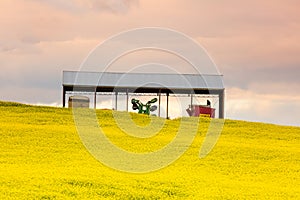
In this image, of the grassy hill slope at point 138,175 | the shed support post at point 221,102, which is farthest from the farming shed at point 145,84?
the grassy hill slope at point 138,175

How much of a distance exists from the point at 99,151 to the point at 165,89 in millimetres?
22996

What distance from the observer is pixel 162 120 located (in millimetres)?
45562

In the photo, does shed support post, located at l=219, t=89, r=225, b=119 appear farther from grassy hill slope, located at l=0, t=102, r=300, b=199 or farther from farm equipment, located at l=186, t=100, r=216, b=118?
grassy hill slope, located at l=0, t=102, r=300, b=199

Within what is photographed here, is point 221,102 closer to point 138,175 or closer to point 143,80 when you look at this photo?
point 143,80

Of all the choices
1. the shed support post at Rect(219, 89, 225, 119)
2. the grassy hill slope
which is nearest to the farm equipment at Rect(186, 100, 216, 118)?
the shed support post at Rect(219, 89, 225, 119)

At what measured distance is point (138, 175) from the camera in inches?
969

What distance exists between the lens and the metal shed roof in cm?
5138

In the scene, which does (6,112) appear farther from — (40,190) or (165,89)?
(40,190)

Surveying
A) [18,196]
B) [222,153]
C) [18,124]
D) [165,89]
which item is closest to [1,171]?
[18,196]

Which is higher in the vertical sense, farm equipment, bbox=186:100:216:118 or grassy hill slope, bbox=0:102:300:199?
farm equipment, bbox=186:100:216:118

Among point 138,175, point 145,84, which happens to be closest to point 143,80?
point 145,84

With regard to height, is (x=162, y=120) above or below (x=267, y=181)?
above

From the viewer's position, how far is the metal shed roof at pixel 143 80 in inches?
2023

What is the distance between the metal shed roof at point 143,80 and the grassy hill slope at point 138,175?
5222 mm
